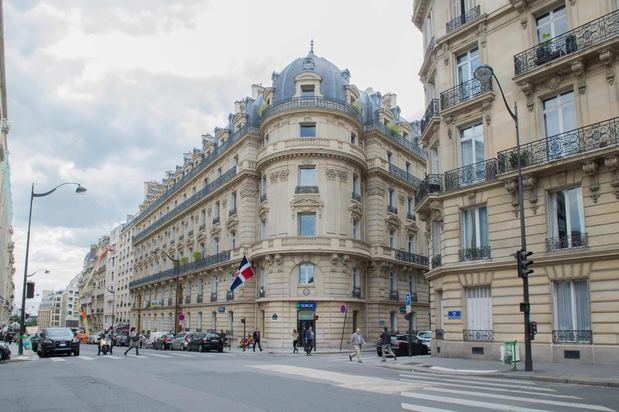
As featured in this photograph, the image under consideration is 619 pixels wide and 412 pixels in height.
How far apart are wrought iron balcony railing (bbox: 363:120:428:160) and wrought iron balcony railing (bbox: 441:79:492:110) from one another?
69.2 ft

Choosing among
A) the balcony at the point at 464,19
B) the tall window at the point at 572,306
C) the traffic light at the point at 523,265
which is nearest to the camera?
the traffic light at the point at 523,265

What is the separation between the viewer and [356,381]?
14.8 meters

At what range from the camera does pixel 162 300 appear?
63.3 meters

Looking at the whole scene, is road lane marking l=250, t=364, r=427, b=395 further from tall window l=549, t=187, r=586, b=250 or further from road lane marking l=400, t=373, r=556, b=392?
tall window l=549, t=187, r=586, b=250

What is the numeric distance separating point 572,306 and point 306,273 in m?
21.9

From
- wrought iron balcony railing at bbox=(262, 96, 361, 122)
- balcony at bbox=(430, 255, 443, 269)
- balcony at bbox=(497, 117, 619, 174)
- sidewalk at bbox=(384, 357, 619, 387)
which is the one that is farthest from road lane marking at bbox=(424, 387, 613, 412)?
wrought iron balcony railing at bbox=(262, 96, 361, 122)

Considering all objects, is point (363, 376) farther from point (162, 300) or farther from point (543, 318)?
point (162, 300)

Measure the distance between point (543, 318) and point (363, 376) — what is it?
301 inches

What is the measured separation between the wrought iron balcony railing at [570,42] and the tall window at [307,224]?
20769mm

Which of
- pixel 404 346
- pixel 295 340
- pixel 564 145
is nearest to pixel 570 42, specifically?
pixel 564 145

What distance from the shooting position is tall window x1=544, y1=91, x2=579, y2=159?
1983 cm

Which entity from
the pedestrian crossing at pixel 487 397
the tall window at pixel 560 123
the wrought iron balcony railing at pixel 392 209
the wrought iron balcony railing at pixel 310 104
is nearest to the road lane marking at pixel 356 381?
the pedestrian crossing at pixel 487 397

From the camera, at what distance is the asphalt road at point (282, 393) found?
404 inches

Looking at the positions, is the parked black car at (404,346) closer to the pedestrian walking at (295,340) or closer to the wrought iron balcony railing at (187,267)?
the pedestrian walking at (295,340)
